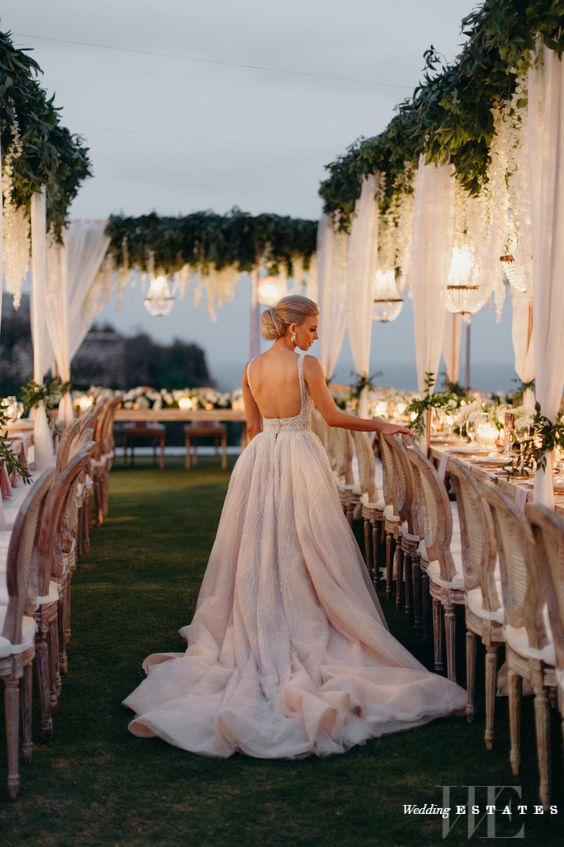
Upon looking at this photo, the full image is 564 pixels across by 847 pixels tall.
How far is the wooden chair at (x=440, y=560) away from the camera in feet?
12.8

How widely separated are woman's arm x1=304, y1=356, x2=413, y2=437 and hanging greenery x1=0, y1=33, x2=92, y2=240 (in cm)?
310

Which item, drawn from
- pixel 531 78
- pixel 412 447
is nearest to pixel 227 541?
pixel 412 447

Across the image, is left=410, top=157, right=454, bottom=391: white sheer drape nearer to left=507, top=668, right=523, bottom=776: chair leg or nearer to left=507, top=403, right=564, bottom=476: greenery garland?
left=507, top=403, right=564, bottom=476: greenery garland

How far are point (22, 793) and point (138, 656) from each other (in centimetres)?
139

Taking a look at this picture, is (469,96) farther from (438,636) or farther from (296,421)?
(438,636)

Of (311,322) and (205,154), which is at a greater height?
(205,154)

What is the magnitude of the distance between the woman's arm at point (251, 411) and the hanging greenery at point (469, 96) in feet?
6.00

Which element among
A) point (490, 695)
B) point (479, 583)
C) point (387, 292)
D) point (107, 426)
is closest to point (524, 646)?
point (490, 695)

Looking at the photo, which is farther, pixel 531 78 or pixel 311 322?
pixel 531 78

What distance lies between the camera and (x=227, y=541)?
4211 mm

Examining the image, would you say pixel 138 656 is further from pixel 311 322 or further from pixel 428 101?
pixel 428 101

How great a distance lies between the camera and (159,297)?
1230 centimetres

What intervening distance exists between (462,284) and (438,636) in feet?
11.8

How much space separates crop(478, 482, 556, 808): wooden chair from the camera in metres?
2.86
